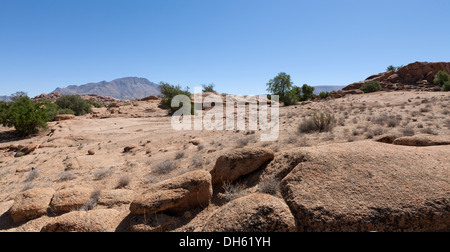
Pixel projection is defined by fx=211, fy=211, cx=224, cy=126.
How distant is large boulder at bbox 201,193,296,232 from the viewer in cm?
239

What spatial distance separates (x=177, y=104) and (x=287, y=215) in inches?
1052

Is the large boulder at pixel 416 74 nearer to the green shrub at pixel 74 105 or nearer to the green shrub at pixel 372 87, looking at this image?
the green shrub at pixel 372 87

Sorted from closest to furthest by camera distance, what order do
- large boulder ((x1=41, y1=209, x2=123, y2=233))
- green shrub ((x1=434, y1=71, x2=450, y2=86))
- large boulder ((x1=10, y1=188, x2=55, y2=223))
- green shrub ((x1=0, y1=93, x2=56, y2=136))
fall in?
large boulder ((x1=41, y1=209, x2=123, y2=233)) → large boulder ((x1=10, y1=188, x2=55, y2=223)) → green shrub ((x1=0, y1=93, x2=56, y2=136)) → green shrub ((x1=434, y1=71, x2=450, y2=86))

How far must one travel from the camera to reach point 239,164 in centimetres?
427

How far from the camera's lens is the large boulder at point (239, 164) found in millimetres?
4242

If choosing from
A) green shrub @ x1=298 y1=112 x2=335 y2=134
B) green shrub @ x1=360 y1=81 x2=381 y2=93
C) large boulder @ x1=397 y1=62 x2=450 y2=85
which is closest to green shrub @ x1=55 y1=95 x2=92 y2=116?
green shrub @ x1=298 y1=112 x2=335 y2=134

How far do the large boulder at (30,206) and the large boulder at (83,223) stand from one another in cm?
117

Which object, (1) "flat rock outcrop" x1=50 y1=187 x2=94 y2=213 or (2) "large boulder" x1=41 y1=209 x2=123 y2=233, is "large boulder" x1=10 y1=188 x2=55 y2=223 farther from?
(2) "large boulder" x1=41 y1=209 x2=123 y2=233

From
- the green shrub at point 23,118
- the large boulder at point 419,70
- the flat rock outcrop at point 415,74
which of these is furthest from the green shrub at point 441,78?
the green shrub at point 23,118

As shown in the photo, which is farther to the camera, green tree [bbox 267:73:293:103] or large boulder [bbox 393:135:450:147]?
green tree [bbox 267:73:293:103]

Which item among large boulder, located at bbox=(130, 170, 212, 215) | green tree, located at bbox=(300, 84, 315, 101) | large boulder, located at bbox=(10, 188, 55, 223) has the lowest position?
large boulder, located at bbox=(10, 188, 55, 223)

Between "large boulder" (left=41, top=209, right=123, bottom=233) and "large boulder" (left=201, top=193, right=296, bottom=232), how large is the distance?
1.80m

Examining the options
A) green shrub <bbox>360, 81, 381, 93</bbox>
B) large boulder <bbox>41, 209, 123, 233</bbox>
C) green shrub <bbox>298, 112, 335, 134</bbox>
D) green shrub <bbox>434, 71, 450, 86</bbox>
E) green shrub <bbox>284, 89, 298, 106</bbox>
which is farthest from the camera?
green shrub <bbox>360, 81, 381, 93</bbox>

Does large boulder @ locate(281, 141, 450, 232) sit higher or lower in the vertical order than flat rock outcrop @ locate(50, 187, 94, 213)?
higher
